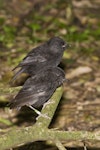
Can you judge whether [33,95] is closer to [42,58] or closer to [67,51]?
[42,58]

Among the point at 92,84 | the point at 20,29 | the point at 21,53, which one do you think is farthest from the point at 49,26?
the point at 92,84

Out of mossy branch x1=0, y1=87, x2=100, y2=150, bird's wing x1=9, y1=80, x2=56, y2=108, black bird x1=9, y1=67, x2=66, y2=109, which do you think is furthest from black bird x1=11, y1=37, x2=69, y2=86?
mossy branch x1=0, y1=87, x2=100, y2=150

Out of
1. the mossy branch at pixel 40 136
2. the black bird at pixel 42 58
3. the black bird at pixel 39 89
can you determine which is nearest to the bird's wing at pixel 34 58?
the black bird at pixel 42 58

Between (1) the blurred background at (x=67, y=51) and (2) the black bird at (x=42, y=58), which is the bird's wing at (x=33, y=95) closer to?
(1) the blurred background at (x=67, y=51)

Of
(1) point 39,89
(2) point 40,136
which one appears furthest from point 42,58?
(2) point 40,136

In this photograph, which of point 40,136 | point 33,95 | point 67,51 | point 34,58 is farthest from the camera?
point 67,51

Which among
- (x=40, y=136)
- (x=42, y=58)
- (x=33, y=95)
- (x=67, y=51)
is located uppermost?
(x=40, y=136)

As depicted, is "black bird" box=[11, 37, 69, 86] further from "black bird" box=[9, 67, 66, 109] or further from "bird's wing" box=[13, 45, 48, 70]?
"black bird" box=[9, 67, 66, 109]
